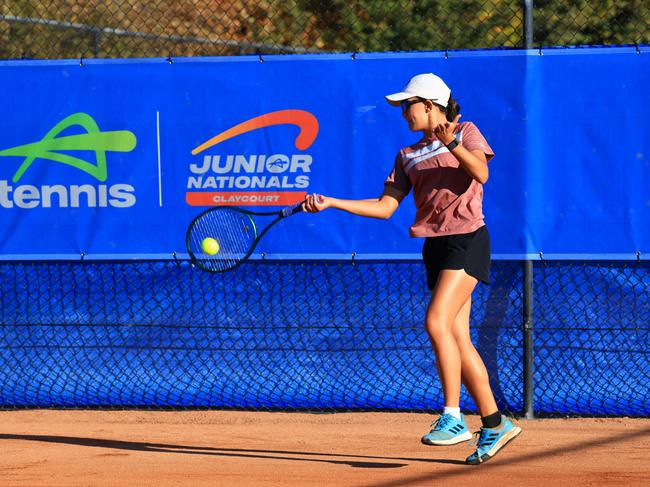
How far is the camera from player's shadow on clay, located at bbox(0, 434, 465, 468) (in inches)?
217

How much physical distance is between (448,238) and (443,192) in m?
0.20

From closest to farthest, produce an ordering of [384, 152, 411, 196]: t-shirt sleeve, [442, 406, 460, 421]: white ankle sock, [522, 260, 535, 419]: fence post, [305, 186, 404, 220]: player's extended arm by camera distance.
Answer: [442, 406, 460, 421]: white ankle sock
[305, 186, 404, 220]: player's extended arm
[384, 152, 411, 196]: t-shirt sleeve
[522, 260, 535, 419]: fence post

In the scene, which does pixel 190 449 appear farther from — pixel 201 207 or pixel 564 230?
pixel 564 230

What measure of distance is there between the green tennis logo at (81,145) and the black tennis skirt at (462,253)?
221 cm

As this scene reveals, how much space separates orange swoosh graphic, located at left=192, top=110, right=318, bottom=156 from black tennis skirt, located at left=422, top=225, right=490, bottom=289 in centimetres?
151

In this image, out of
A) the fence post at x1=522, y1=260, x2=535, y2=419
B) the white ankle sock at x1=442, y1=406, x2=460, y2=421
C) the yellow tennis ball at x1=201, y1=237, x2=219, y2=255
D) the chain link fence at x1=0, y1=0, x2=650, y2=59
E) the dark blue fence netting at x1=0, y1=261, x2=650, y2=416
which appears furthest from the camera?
the chain link fence at x1=0, y1=0, x2=650, y2=59

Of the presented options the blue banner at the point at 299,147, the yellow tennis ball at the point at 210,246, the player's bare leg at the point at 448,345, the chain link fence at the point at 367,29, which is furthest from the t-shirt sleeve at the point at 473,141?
the chain link fence at the point at 367,29

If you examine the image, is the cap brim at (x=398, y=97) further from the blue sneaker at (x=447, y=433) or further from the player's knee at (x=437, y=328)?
the blue sneaker at (x=447, y=433)

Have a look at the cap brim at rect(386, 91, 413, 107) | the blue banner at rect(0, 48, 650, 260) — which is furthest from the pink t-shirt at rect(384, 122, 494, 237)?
the blue banner at rect(0, 48, 650, 260)

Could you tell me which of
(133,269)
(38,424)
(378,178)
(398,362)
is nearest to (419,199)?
(378,178)

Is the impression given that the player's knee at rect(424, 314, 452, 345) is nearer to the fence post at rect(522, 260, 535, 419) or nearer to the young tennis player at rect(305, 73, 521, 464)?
the young tennis player at rect(305, 73, 521, 464)

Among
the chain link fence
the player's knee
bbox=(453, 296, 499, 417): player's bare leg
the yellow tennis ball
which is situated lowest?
bbox=(453, 296, 499, 417): player's bare leg

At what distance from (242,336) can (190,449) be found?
1039 millimetres

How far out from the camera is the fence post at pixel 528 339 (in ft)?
21.1
